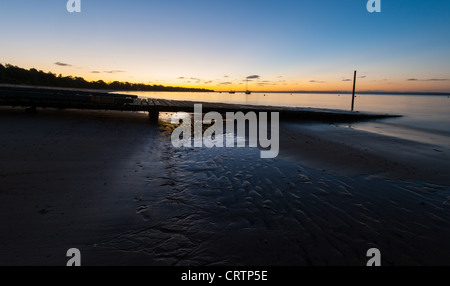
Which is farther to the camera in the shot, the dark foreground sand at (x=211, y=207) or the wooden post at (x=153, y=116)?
the wooden post at (x=153, y=116)

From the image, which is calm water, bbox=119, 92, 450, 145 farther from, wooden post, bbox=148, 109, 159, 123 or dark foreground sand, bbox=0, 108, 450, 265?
wooden post, bbox=148, 109, 159, 123

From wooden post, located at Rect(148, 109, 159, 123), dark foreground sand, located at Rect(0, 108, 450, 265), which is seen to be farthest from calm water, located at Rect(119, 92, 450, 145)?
wooden post, located at Rect(148, 109, 159, 123)

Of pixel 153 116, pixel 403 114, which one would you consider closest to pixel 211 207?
pixel 153 116

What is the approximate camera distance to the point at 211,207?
4.84 metres

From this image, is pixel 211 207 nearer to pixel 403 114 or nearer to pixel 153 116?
pixel 153 116

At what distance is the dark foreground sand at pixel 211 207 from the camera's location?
3377mm

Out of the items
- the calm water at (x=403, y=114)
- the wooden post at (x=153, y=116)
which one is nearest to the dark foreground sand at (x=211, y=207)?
the wooden post at (x=153, y=116)

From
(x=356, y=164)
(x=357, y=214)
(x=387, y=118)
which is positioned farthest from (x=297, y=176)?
(x=387, y=118)

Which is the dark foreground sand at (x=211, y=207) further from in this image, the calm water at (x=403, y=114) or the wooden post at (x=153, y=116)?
the calm water at (x=403, y=114)

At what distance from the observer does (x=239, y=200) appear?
5.20m

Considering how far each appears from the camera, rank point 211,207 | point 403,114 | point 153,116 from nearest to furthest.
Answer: point 211,207
point 153,116
point 403,114

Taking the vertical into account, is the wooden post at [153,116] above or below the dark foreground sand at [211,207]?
above

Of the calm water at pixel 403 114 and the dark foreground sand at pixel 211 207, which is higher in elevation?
the calm water at pixel 403 114
